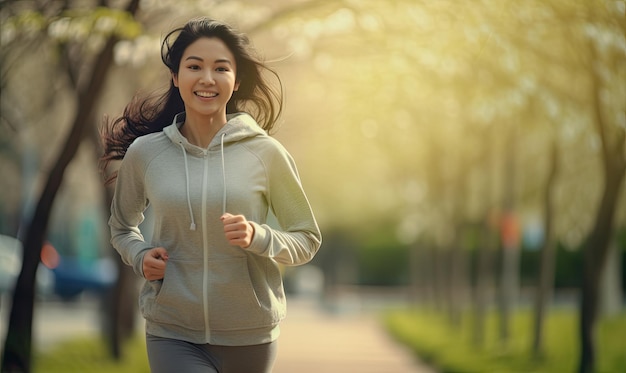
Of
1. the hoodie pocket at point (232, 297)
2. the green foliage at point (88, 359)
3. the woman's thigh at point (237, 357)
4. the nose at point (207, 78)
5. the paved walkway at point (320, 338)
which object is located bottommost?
the paved walkway at point (320, 338)

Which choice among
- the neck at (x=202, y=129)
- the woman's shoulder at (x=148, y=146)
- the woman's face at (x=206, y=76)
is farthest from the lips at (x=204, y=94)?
the woman's shoulder at (x=148, y=146)

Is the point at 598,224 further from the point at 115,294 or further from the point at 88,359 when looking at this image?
the point at 88,359

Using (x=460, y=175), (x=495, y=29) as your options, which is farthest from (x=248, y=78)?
(x=460, y=175)

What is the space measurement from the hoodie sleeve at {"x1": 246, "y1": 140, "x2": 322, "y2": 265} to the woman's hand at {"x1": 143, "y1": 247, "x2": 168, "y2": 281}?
365 mm

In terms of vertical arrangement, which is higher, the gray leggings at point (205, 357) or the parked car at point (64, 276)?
the gray leggings at point (205, 357)

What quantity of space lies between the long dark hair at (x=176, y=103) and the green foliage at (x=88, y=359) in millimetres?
8786

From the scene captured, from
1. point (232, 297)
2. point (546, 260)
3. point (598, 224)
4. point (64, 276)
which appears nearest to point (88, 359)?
point (546, 260)

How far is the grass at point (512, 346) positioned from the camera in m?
13.5

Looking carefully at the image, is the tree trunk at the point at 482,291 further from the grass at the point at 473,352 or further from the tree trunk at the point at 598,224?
the tree trunk at the point at 598,224

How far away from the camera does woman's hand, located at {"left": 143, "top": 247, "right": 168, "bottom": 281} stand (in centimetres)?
398

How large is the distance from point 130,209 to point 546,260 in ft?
35.6

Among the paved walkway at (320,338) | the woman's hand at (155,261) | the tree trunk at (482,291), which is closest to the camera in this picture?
the woman's hand at (155,261)

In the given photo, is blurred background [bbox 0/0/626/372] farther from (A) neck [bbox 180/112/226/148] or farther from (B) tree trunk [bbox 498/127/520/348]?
(A) neck [bbox 180/112/226/148]

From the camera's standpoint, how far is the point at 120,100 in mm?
21688
